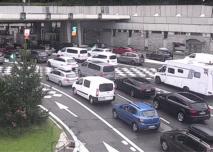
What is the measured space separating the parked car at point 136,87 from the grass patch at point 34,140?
921 cm

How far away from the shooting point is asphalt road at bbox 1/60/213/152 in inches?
856

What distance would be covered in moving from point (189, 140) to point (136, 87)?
11776mm

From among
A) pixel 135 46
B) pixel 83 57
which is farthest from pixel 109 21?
pixel 83 57

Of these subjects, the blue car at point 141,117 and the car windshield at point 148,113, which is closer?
the blue car at point 141,117

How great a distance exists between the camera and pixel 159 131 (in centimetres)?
2423

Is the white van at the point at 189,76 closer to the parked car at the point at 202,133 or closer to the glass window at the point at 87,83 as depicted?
the glass window at the point at 87,83

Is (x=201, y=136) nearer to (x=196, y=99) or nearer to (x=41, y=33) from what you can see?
(x=196, y=99)

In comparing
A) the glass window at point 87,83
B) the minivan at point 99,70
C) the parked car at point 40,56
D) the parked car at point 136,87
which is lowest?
the parked car at point 136,87

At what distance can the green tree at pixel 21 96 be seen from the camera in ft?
72.0

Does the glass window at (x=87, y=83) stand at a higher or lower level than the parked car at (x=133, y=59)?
lower

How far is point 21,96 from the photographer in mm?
22516

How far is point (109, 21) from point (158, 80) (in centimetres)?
3243

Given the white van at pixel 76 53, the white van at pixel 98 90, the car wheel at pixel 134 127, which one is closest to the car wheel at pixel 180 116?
the car wheel at pixel 134 127

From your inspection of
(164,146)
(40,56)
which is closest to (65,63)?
(40,56)
